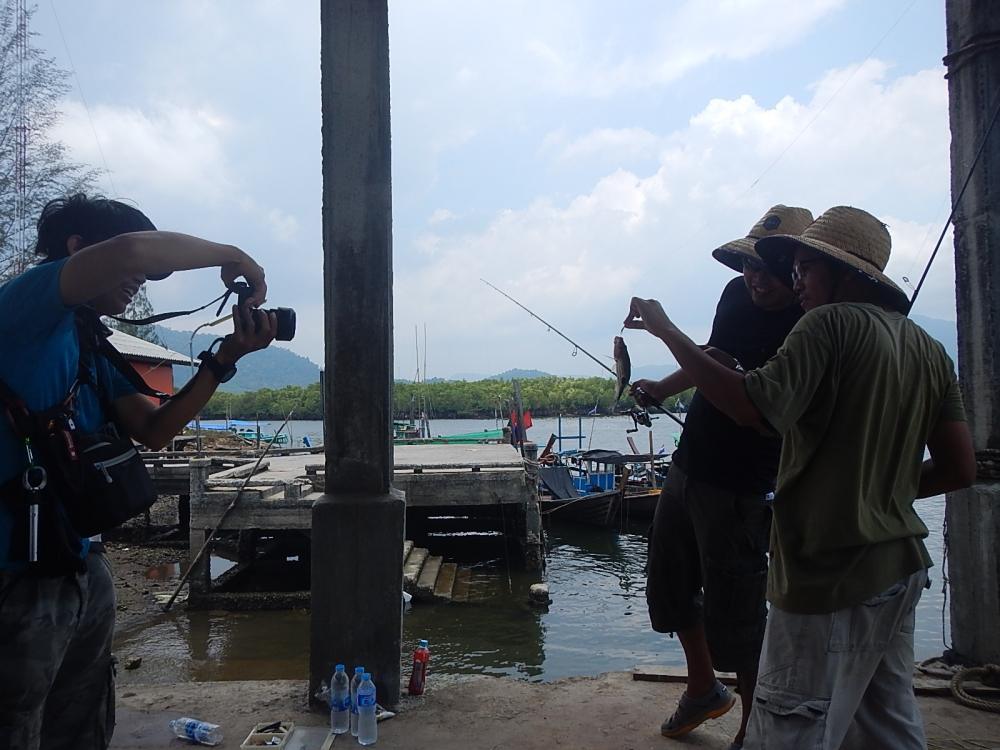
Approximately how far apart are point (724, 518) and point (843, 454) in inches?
42.5

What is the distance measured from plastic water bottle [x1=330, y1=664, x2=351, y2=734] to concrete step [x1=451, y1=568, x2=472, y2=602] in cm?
955

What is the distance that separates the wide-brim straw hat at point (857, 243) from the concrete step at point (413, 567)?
36.1ft

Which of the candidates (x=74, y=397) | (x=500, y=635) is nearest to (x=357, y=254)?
(x=74, y=397)

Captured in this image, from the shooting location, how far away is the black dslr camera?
229 centimetres

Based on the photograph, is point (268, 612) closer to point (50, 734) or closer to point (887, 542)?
point (50, 734)

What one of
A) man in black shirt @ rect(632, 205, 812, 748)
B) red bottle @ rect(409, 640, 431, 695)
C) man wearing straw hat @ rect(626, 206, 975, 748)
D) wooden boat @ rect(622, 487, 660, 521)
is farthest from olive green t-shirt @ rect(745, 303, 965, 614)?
wooden boat @ rect(622, 487, 660, 521)

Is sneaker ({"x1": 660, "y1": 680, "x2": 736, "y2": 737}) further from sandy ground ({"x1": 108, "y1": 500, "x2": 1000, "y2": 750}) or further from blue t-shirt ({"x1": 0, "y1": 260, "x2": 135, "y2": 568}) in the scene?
blue t-shirt ({"x1": 0, "y1": 260, "x2": 135, "y2": 568})

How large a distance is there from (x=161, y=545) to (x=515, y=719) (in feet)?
52.0

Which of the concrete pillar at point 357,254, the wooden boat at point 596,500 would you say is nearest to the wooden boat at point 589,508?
the wooden boat at point 596,500

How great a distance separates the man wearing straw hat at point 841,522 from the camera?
6.23ft

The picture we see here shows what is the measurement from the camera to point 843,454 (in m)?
1.95

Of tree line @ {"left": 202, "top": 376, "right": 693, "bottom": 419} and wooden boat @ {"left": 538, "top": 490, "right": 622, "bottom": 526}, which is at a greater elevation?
tree line @ {"left": 202, "top": 376, "right": 693, "bottom": 419}

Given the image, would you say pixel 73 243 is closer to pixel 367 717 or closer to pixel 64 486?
pixel 64 486

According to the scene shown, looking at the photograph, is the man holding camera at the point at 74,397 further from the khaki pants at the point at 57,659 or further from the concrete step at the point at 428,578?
the concrete step at the point at 428,578
